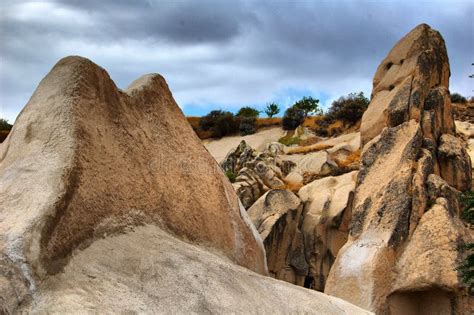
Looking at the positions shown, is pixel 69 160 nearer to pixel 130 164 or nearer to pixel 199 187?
pixel 130 164

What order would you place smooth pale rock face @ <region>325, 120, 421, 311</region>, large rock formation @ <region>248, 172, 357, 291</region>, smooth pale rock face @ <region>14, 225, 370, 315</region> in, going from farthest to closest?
large rock formation @ <region>248, 172, 357, 291</region> < smooth pale rock face @ <region>325, 120, 421, 311</region> < smooth pale rock face @ <region>14, 225, 370, 315</region>

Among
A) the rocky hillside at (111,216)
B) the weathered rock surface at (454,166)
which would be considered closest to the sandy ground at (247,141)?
the weathered rock surface at (454,166)

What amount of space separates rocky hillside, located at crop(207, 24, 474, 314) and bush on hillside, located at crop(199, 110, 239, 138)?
86.9 ft

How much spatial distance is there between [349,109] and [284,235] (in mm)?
21114

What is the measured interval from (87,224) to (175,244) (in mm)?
908

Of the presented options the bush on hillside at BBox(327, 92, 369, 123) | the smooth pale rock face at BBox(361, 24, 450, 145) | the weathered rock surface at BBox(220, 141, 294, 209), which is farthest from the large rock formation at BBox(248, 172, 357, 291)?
the bush on hillside at BBox(327, 92, 369, 123)

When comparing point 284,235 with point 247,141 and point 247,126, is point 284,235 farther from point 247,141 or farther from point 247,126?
point 247,126

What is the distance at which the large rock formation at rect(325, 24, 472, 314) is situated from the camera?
11.9m

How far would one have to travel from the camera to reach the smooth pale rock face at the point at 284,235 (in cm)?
1908

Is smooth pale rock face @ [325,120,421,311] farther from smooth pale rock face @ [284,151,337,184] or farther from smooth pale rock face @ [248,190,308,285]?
smooth pale rock face @ [284,151,337,184]

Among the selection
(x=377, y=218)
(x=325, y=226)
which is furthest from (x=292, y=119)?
(x=377, y=218)

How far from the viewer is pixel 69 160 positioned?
491 cm

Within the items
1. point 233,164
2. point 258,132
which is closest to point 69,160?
point 233,164

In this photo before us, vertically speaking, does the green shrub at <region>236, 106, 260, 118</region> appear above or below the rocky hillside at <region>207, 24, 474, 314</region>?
above
